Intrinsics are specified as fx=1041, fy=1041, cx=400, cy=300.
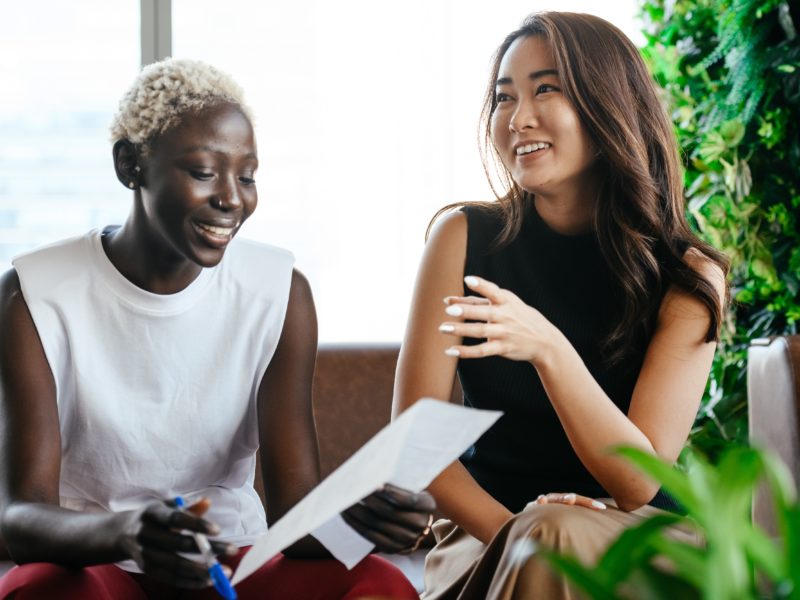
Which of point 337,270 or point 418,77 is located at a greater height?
point 418,77

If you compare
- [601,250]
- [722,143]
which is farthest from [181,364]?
[722,143]

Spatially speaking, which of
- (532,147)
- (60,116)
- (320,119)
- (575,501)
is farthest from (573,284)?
(60,116)

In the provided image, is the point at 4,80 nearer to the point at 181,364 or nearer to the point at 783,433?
the point at 181,364

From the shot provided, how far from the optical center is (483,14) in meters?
3.56

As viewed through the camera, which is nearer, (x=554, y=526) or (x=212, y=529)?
(x=212, y=529)

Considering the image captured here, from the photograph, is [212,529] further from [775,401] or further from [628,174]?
[775,401]

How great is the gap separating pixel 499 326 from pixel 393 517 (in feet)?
1.13

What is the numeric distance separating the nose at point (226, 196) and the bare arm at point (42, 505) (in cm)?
33

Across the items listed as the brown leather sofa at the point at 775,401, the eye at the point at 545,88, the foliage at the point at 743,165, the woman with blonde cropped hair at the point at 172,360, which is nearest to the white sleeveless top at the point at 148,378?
the woman with blonde cropped hair at the point at 172,360

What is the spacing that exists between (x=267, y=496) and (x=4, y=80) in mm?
2308

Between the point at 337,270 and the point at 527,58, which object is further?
the point at 337,270

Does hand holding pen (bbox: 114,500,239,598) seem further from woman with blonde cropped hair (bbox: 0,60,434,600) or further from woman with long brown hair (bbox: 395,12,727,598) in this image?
woman with long brown hair (bbox: 395,12,727,598)

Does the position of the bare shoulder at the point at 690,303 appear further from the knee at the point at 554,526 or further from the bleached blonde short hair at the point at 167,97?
the bleached blonde short hair at the point at 167,97

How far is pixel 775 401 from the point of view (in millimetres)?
2027
